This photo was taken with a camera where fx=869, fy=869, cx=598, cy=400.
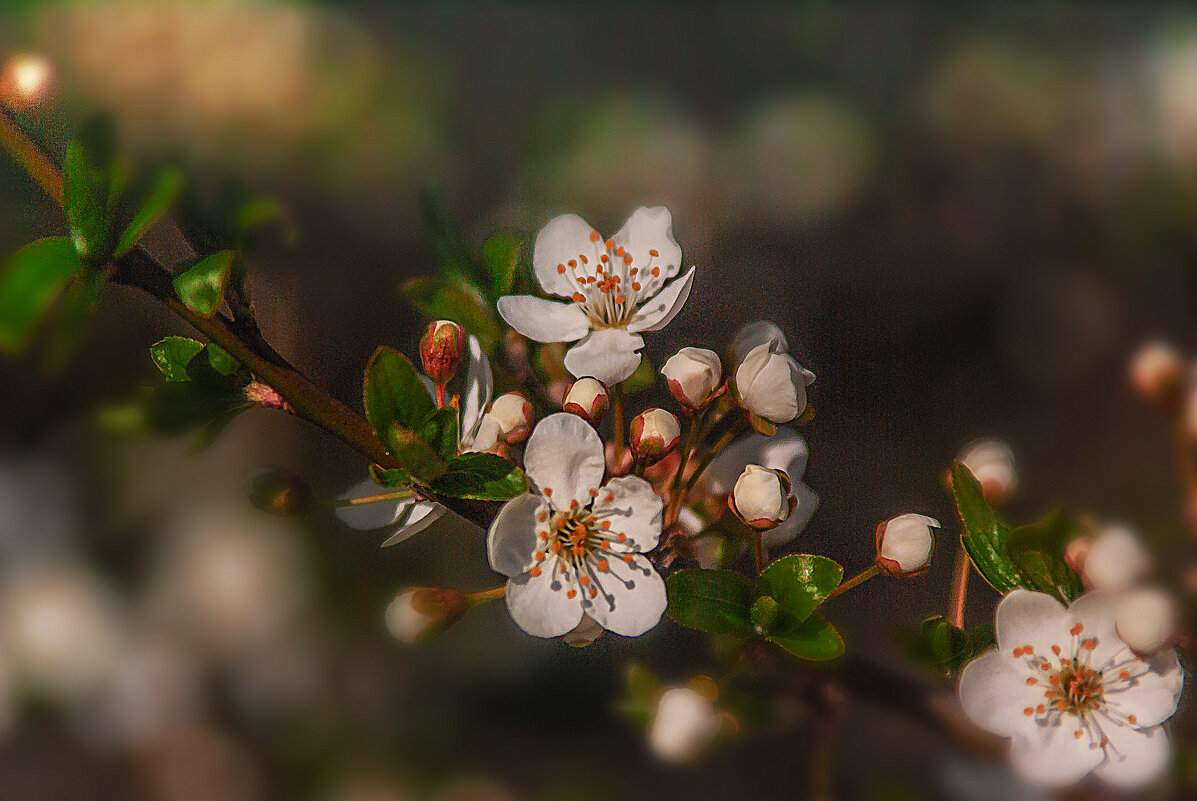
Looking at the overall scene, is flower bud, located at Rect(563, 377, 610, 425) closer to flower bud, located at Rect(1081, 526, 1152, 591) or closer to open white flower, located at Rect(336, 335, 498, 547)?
open white flower, located at Rect(336, 335, 498, 547)

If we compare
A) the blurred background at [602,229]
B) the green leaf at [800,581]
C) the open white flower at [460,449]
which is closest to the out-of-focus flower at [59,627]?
the blurred background at [602,229]

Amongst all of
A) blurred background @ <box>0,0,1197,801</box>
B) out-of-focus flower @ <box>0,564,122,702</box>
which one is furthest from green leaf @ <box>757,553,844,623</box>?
out-of-focus flower @ <box>0,564,122,702</box>

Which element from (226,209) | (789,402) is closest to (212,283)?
(226,209)

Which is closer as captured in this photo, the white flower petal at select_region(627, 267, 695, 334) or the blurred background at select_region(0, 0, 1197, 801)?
the white flower petal at select_region(627, 267, 695, 334)

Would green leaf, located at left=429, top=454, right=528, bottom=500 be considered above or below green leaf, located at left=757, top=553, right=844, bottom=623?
below

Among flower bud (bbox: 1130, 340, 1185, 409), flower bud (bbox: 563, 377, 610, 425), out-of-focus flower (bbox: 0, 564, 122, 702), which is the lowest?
out-of-focus flower (bbox: 0, 564, 122, 702)
